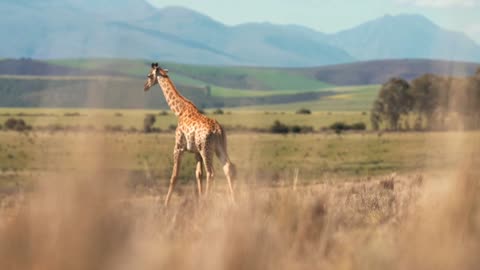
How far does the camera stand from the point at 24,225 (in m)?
6.36

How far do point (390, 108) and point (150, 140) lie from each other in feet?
129

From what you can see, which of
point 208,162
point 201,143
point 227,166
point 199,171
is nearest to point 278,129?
point 199,171

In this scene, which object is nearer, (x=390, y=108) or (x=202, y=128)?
(x=202, y=128)

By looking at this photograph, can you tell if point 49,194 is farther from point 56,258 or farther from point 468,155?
point 468,155

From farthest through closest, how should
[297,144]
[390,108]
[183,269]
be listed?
[390,108] < [297,144] < [183,269]

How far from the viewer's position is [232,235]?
6371 mm

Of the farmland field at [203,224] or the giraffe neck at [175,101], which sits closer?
the farmland field at [203,224]

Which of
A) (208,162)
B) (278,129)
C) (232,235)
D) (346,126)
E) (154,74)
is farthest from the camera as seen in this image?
(346,126)

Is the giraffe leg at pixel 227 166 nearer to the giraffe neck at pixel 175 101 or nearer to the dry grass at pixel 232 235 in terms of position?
the giraffe neck at pixel 175 101

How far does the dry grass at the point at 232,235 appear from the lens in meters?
5.87

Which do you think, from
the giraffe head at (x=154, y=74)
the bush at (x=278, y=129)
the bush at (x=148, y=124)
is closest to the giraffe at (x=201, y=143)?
the giraffe head at (x=154, y=74)

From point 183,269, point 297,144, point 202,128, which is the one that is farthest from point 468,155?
point 297,144

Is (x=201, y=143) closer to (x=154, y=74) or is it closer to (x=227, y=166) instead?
(x=227, y=166)

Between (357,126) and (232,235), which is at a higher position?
(357,126)
